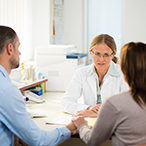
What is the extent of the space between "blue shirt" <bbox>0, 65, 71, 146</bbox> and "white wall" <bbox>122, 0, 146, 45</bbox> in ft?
13.8

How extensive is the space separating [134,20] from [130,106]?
4.34 meters

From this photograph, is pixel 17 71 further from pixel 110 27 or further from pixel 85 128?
pixel 110 27

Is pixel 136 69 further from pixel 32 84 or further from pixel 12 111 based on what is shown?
pixel 32 84

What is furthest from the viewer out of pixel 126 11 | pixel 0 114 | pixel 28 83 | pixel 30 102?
pixel 126 11

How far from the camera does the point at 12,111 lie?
1.32 metres

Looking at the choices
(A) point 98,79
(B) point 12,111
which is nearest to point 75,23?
(A) point 98,79

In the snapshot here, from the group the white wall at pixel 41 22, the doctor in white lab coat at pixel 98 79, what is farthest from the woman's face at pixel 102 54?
the white wall at pixel 41 22

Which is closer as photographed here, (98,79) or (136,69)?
(136,69)

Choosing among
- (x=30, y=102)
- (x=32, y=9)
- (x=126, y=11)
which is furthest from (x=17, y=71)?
(x=126, y=11)

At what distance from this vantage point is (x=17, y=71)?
10.5 feet

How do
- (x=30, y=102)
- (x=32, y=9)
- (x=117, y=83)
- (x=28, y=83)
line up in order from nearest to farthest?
(x=117, y=83) → (x=30, y=102) → (x=28, y=83) → (x=32, y=9)

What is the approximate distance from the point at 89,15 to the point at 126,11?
73 cm

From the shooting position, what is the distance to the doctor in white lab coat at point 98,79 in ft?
7.32

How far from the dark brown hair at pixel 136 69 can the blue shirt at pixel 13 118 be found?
0.54 metres
